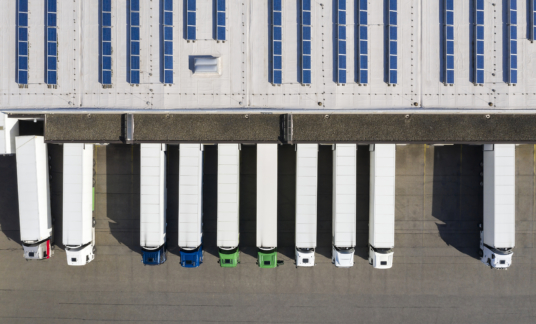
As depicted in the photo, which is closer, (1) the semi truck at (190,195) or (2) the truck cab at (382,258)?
(1) the semi truck at (190,195)

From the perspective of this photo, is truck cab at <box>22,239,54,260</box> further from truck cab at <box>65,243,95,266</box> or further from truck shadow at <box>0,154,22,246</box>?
truck shadow at <box>0,154,22,246</box>

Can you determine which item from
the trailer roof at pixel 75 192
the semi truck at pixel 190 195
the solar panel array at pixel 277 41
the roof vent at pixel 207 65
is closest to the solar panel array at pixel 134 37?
the roof vent at pixel 207 65

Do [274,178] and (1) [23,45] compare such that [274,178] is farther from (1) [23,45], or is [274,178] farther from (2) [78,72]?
(1) [23,45]

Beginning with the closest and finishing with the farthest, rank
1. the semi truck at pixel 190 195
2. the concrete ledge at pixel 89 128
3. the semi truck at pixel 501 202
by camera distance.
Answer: the concrete ledge at pixel 89 128
the semi truck at pixel 501 202
the semi truck at pixel 190 195

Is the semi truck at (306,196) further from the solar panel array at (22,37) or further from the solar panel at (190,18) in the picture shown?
the solar panel array at (22,37)

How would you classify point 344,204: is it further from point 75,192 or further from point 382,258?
point 75,192

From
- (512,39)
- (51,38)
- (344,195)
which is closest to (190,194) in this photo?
(344,195)

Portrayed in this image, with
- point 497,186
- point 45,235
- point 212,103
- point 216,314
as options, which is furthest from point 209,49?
point 497,186

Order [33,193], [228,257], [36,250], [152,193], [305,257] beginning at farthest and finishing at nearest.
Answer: [228,257], [305,257], [36,250], [152,193], [33,193]
